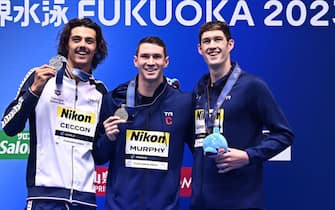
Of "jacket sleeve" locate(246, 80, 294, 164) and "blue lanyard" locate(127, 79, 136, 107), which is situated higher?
"blue lanyard" locate(127, 79, 136, 107)

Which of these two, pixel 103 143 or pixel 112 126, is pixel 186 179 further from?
pixel 112 126

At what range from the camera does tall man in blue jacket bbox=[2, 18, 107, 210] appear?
245 cm

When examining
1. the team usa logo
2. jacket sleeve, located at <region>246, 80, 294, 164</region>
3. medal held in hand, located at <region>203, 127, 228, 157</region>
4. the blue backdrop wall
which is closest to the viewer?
medal held in hand, located at <region>203, 127, 228, 157</region>

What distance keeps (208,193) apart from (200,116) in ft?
1.19

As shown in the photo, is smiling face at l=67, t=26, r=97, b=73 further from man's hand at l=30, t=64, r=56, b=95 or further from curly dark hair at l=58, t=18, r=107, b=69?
man's hand at l=30, t=64, r=56, b=95

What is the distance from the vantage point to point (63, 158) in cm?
246

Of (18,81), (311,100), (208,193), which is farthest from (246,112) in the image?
(18,81)

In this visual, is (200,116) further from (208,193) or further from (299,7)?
(299,7)

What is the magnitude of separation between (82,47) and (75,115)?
330 millimetres

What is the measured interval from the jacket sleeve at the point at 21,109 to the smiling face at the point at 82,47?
21 cm

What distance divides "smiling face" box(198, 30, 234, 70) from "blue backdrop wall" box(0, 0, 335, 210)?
798 mm

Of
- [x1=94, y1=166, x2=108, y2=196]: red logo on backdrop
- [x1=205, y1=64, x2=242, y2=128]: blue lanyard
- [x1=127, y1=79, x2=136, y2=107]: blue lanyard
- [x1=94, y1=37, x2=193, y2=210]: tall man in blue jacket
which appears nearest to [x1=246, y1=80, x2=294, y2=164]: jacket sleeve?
[x1=205, y1=64, x2=242, y2=128]: blue lanyard

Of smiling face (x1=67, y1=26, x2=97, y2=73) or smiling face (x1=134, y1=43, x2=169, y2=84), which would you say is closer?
smiling face (x1=134, y1=43, x2=169, y2=84)

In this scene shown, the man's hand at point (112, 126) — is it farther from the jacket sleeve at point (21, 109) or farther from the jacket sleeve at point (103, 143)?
the jacket sleeve at point (21, 109)
